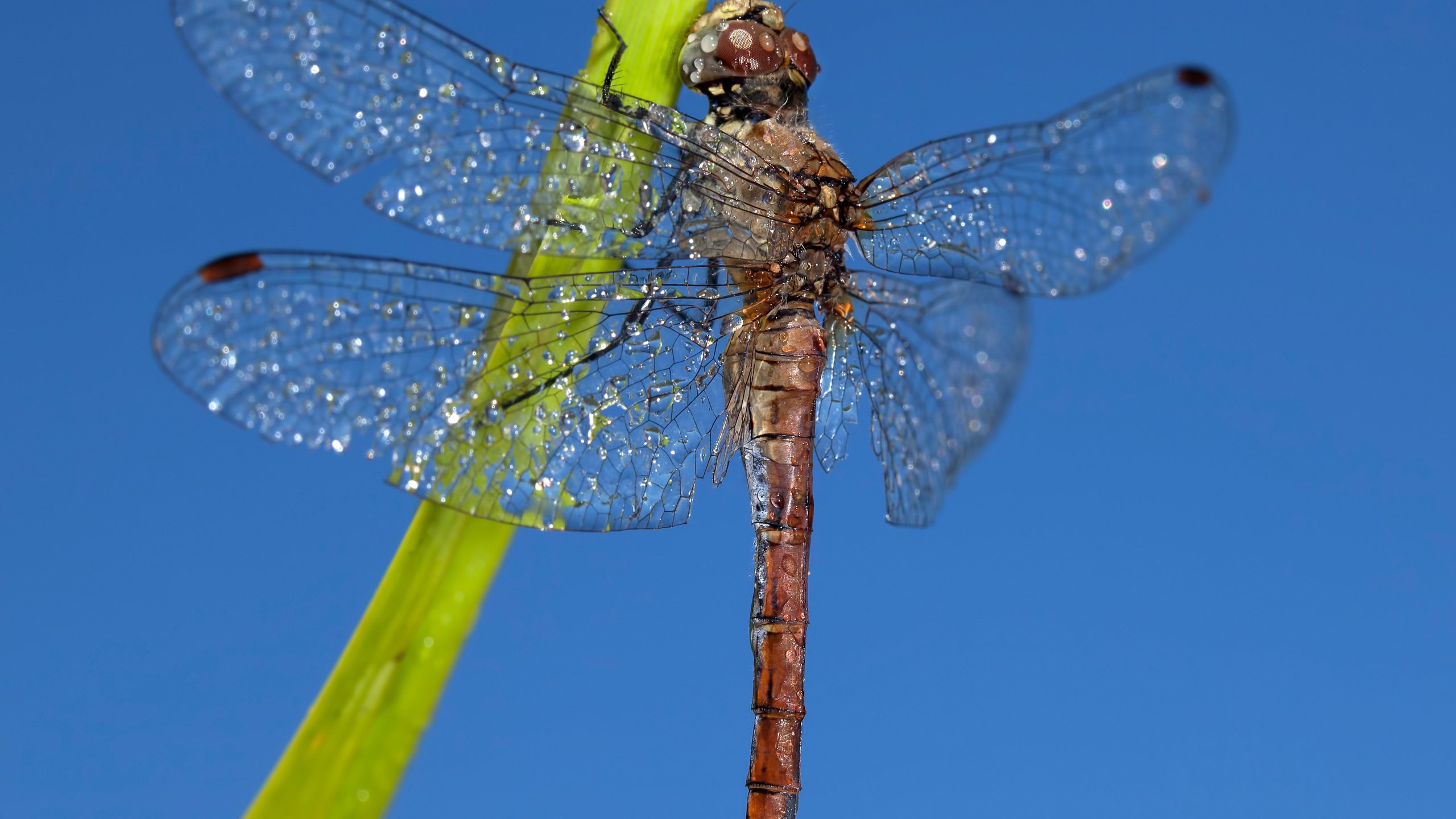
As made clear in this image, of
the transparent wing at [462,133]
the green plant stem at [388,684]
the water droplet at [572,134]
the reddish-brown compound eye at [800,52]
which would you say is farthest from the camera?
the reddish-brown compound eye at [800,52]

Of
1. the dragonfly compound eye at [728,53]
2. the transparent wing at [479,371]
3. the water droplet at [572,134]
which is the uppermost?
the dragonfly compound eye at [728,53]

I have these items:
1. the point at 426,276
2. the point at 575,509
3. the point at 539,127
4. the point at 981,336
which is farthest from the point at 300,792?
the point at 981,336

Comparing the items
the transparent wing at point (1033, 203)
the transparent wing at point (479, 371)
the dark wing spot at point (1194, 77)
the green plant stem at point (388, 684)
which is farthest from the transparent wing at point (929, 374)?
the green plant stem at point (388, 684)

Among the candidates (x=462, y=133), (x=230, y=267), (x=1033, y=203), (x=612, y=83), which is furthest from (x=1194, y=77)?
(x=230, y=267)

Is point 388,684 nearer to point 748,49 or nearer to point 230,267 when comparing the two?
point 230,267

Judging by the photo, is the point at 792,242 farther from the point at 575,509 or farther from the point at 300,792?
the point at 300,792

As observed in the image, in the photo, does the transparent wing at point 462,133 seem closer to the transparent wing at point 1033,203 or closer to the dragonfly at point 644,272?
the dragonfly at point 644,272

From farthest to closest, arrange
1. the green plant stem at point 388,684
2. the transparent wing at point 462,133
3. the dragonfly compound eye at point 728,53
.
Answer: the dragonfly compound eye at point 728,53 < the transparent wing at point 462,133 < the green plant stem at point 388,684
